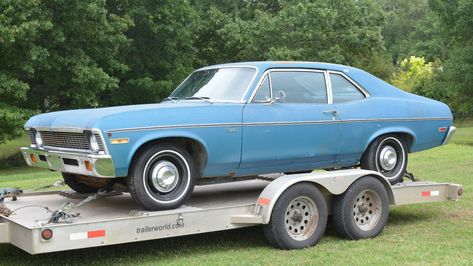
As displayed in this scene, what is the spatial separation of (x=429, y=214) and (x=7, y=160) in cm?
2371

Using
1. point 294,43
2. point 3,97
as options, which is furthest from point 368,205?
point 294,43

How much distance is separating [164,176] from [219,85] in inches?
56.7

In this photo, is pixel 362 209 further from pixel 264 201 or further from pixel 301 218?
pixel 264 201

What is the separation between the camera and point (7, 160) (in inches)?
1109

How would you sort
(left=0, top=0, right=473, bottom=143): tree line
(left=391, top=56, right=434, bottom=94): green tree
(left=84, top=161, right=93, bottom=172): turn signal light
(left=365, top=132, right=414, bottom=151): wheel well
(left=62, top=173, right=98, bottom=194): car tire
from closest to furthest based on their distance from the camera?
(left=84, top=161, right=93, bottom=172): turn signal light < (left=62, top=173, right=98, bottom=194): car tire < (left=365, top=132, right=414, bottom=151): wheel well < (left=0, top=0, right=473, bottom=143): tree line < (left=391, top=56, right=434, bottom=94): green tree

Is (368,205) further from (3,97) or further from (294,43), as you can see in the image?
(294,43)

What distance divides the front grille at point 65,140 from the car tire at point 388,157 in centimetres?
348

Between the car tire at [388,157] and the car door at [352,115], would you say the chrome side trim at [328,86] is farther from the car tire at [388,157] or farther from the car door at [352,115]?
the car tire at [388,157]

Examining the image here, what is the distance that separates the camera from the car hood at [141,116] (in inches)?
223

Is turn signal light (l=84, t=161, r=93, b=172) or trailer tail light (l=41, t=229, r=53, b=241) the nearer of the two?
trailer tail light (l=41, t=229, r=53, b=241)

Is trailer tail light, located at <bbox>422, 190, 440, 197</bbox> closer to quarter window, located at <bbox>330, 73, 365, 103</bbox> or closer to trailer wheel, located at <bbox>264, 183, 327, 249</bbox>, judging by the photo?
quarter window, located at <bbox>330, 73, 365, 103</bbox>

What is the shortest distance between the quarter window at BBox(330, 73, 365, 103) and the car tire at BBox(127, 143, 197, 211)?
2180 mm

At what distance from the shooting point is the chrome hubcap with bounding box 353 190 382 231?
23.1 ft

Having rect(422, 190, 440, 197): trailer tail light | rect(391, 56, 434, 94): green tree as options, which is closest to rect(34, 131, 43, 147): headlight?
rect(422, 190, 440, 197): trailer tail light
